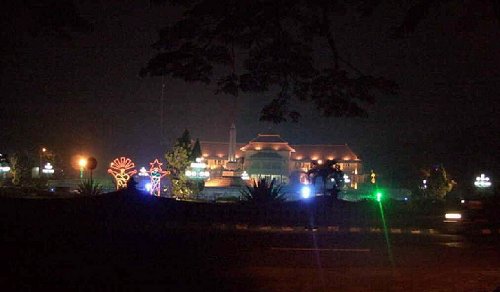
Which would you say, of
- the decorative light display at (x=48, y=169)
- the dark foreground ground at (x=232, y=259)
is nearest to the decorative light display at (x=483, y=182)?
the dark foreground ground at (x=232, y=259)

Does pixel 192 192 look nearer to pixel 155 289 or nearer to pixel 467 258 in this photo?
pixel 467 258

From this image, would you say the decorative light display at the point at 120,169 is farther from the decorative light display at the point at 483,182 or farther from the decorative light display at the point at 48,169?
the decorative light display at the point at 483,182

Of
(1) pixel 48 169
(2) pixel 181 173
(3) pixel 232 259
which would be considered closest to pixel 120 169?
(2) pixel 181 173

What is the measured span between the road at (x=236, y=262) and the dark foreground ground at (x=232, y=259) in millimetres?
18

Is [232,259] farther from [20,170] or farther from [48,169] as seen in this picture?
[48,169]

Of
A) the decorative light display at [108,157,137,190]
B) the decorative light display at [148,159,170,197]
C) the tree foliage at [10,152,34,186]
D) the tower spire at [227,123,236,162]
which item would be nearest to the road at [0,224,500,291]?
the decorative light display at [148,159,170,197]

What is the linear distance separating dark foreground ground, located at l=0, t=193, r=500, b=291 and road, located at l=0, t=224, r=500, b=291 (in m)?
0.02

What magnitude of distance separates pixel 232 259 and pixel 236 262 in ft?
1.29

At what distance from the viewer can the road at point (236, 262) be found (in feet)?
29.2

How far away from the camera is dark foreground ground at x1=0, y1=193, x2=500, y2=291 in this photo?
8914 millimetres

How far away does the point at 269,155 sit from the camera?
285 ft

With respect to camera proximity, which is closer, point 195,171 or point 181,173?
point 181,173

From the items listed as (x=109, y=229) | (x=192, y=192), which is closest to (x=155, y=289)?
(x=109, y=229)

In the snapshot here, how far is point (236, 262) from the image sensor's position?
11023 millimetres
